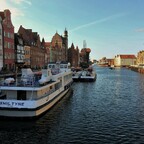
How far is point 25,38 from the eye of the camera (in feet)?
357

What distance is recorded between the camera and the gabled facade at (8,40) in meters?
82.4

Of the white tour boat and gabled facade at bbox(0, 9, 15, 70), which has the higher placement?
gabled facade at bbox(0, 9, 15, 70)

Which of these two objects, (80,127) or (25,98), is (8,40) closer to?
(25,98)

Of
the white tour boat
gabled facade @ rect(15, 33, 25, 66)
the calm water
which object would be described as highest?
gabled facade @ rect(15, 33, 25, 66)

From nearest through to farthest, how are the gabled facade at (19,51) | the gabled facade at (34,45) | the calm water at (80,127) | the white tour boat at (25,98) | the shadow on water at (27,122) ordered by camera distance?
the calm water at (80,127) → the shadow on water at (27,122) → the white tour boat at (25,98) → the gabled facade at (19,51) → the gabled facade at (34,45)

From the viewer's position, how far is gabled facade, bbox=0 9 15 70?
8243 centimetres

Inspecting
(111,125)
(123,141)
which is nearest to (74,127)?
(111,125)

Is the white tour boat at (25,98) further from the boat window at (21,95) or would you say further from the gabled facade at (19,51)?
the gabled facade at (19,51)

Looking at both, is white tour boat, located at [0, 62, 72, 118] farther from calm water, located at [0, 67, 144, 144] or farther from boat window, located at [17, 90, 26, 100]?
calm water, located at [0, 67, 144, 144]

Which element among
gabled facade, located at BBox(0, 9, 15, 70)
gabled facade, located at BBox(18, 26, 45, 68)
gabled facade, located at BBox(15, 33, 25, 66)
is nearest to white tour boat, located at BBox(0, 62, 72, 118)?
gabled facade, located at BBox(0, 9, 15, 70)

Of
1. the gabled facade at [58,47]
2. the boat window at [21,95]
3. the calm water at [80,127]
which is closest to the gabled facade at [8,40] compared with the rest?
the calm water at [80,127]

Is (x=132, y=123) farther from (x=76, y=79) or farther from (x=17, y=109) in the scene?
(x=76, y=79)

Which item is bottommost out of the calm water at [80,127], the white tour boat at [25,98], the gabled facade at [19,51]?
the calm water at [80,127]

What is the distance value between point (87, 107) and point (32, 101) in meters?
11.9
